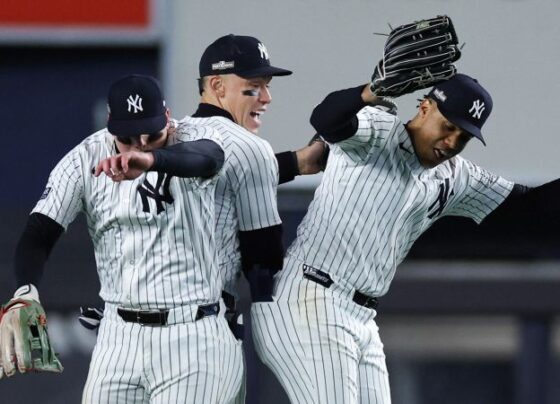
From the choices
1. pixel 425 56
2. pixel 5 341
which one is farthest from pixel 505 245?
pixel 5 341

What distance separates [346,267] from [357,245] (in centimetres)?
8

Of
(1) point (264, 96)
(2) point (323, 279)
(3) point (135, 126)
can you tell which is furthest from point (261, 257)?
(3) point (135, 126)

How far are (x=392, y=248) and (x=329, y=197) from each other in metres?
0.26

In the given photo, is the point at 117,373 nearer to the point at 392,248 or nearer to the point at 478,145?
the point at 392,248

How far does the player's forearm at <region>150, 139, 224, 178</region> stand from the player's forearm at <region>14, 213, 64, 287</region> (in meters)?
0.53

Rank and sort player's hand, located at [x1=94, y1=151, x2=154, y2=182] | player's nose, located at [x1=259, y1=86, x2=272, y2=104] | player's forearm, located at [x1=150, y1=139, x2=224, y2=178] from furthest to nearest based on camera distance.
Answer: player's nose, located at [x1=259, y1=86, x2=272, y2=104]
player's forearm, located at [x1=150, y1=139, x2=224, y2=178]
player's hand, located at [x1=94, y1=151, x2=154, y2=182]

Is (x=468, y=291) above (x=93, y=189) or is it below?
below

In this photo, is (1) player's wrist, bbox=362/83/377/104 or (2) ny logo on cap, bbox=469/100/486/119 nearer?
(1) player's wrist, bbox=362/83/377/104

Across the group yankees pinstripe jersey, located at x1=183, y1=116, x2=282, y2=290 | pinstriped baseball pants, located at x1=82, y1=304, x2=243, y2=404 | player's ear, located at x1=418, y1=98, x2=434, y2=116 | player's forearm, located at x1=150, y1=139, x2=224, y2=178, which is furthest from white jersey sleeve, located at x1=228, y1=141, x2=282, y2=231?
player's ear, located at x1=418, y1=98, x2=434, y2=116

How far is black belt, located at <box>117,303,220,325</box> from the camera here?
4.68m

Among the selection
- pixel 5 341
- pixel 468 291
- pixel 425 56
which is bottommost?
pixel 468 291

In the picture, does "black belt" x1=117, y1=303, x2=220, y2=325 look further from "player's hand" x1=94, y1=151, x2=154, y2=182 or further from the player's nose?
the player's nose

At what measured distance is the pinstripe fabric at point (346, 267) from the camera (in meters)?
4.99

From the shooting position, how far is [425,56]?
4.75 m
